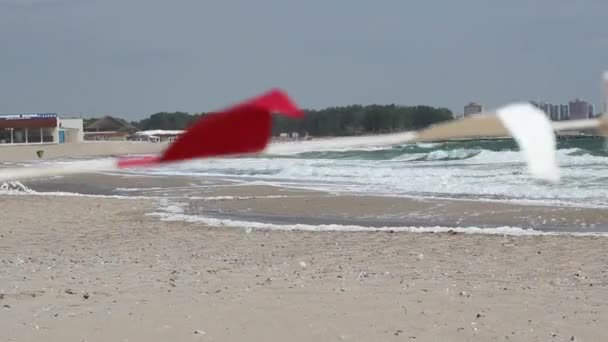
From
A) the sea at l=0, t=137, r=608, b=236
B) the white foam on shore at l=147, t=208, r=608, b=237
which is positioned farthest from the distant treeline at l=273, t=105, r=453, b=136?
the white foam on shore at l=147, t=208, r=608, b=237

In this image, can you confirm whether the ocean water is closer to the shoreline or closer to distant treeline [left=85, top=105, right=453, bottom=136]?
the shoreline

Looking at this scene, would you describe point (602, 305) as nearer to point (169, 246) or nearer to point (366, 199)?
point (169, 246)

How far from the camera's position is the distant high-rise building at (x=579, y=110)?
1681 mm

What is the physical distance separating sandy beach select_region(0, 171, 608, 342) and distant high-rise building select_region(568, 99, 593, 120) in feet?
14.0

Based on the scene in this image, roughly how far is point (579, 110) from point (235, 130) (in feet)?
2.72

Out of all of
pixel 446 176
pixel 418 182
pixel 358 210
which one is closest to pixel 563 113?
pixel 358 210

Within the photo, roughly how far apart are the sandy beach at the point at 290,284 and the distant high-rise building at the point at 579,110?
4.28 m

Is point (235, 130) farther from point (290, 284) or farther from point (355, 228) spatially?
point (355, 228)

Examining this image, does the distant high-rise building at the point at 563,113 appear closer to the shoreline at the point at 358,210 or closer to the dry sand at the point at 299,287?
the dry sand at the point at 299,287

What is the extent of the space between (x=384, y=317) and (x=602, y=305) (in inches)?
80.5

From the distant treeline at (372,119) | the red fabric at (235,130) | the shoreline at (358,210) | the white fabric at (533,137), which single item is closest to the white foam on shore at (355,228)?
the shoreline at (358,210)

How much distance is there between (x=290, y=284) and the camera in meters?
7.85

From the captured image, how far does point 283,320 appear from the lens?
6.28 metres

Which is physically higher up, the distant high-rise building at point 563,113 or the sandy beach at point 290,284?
the distant high-rise building at point 563,113
